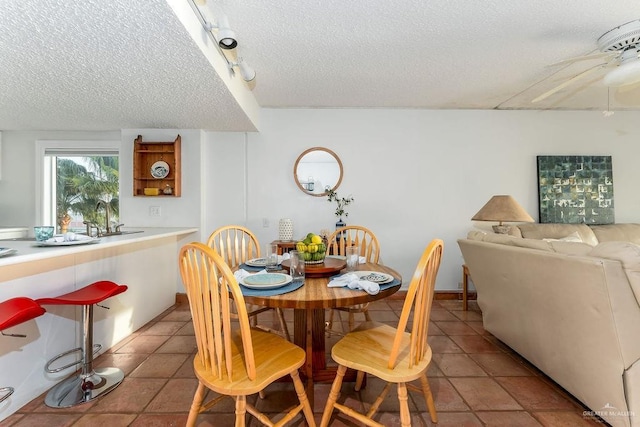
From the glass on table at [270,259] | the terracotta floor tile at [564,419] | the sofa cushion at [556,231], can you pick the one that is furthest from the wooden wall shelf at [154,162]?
the sofa cushion at [556,231]

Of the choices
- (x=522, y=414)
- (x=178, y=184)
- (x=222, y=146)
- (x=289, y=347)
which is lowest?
(x=522, y=414)

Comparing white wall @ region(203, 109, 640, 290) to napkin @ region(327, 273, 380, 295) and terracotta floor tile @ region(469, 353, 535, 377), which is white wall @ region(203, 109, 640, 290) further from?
napkin @ region(327, 273, 380, 295)

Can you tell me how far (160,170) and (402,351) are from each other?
3.12 metres

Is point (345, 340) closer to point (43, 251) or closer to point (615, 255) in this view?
point (615, 255)

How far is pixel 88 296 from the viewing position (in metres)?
1.70

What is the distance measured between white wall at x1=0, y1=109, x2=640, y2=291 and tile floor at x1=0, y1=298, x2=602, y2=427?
4.97ft

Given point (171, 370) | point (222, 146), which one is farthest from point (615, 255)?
point (222, 146)

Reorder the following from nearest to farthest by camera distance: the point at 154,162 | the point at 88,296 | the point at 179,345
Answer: the point at 88,296
the point at 179,345
the point at 154,162

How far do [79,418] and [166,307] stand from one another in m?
1.70

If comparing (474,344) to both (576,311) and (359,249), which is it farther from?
(359,249)

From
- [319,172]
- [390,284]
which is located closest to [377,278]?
[390,284]

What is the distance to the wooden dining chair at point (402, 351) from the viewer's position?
118 cm

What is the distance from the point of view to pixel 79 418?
5.13 ft

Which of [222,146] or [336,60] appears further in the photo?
[222,146]
